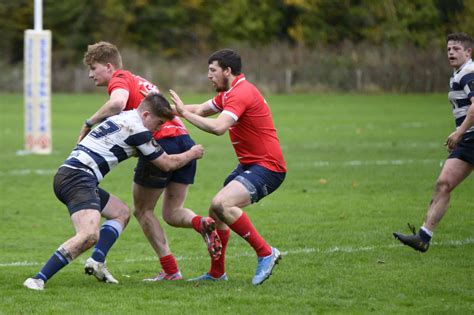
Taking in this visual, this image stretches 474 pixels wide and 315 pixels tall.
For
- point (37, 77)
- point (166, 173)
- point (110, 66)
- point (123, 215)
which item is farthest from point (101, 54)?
point (37, 77)

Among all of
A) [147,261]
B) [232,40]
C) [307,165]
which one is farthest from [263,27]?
[147,261]

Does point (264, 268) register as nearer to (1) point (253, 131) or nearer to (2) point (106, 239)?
(1) point (253, 131)

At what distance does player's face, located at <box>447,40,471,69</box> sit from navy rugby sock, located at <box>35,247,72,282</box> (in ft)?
14.1

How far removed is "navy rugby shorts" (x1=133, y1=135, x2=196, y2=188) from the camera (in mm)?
8742

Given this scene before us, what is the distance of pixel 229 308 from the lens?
741 cm

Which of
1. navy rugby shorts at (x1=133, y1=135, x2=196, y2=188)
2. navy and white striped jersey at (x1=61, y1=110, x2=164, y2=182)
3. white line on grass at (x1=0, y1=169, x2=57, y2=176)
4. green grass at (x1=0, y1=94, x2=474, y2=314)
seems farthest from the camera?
white line on grass at (x1=0, y1=169, x2=57, y2=176)

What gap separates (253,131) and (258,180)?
1.42 feet

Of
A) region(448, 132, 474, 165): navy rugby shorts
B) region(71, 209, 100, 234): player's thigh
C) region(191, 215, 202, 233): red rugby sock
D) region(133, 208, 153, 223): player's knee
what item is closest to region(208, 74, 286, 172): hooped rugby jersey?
region(191, 215, 202, 233): red rugby sock

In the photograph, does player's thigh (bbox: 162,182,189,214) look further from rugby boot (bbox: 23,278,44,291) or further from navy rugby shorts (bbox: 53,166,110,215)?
rugby boot (bbox: 23,278,44,291)

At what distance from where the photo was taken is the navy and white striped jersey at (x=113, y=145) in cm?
828

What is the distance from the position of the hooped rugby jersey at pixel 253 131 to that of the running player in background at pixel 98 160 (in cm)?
46

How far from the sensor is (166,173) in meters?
8.79

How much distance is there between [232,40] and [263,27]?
2.28 m

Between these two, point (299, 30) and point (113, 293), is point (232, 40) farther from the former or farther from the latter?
point (113, 293)
